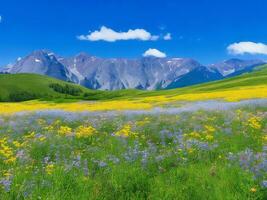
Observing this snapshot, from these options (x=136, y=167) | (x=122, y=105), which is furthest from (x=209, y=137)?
(x=122, y=105)

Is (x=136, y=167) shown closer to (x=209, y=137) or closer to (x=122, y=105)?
(x=209, y=137)

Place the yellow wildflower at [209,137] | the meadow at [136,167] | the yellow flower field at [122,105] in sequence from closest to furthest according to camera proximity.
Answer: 1. the meadow at [136,167]
2. the yellow wildflower at [209,137]
3. the yellow flower field at [122,105]

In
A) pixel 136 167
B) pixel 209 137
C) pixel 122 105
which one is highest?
pixel 209 137

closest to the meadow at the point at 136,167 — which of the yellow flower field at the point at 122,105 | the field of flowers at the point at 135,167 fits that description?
the field of flowers at the point at 135,167

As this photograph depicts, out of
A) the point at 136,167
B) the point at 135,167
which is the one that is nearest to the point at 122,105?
the point at 136,167

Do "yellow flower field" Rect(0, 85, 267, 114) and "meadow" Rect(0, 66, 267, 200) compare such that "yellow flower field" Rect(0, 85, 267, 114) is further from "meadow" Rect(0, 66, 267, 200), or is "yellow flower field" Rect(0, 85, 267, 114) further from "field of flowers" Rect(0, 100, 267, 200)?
"meadow" Rect(0, 66, 267, 200)

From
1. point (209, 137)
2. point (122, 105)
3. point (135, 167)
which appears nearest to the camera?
point (135, 167)

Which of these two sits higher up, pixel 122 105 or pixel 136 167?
pixel 136 167

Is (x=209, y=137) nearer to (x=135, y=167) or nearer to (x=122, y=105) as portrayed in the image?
(x=135, y=167)

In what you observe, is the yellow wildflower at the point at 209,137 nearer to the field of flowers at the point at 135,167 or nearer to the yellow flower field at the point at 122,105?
the field of flowers at the point at 135,167

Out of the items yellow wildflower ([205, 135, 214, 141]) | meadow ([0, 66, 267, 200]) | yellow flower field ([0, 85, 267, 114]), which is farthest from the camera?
yellow flower field ([0, 85, 267, 114])

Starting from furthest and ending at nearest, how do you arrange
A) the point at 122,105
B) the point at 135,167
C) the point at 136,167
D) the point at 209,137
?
the point at 122,105
the point at 209,137
the point at 136,167
the point at 135,167

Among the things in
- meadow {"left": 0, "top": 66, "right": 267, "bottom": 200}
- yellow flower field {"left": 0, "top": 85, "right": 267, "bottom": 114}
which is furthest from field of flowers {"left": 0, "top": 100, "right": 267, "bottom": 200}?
yellow flower field {"left": 0, "top": 85, "right": 267, "bottom": 114}

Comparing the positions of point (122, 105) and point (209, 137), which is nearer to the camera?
point (209, 137)
